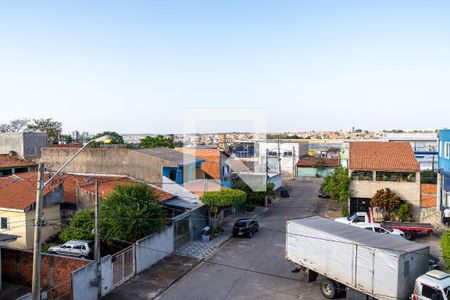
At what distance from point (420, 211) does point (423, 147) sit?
31.4 metres

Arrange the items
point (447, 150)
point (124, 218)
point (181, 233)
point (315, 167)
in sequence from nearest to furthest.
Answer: point (124, 218), point (181, 233), point (447, 150), point (315, 167)

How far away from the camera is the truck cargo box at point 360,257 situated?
45.3ft

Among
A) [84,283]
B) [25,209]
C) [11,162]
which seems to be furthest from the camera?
[11,162]

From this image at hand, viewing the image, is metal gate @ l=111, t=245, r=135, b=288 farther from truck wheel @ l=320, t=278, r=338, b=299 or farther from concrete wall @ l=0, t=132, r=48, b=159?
concrete wall @ l=0, t=132, r=48, b=159

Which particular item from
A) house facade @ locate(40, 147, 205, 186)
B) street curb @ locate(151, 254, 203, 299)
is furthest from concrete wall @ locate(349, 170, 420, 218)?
street curb @ locate(151, 254, 203, 299)

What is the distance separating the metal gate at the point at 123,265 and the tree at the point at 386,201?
1929 cm

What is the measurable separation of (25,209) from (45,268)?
689cm

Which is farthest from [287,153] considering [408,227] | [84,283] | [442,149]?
[84,283]

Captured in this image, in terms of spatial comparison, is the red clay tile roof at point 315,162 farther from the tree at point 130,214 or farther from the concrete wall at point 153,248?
the tree at point 130,214

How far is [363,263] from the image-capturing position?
14.5 meters

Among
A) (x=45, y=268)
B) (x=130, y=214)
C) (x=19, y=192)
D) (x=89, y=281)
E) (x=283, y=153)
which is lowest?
(x=89, y=281)

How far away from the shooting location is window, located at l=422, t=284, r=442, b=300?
13258 millimetres

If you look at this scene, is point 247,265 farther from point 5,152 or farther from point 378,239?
point 5,152

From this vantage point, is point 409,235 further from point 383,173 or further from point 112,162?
point 112,162
